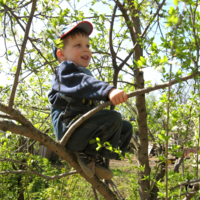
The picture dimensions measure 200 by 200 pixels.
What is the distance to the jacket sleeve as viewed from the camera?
1.46 m

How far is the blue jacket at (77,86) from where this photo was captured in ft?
4.80

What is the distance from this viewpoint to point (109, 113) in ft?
5.52

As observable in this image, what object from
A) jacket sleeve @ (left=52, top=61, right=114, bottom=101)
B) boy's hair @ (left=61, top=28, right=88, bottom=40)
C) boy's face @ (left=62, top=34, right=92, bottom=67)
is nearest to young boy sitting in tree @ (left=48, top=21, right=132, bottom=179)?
jacket sleeve @ (left=52, top=61, right=114, bottom=101)

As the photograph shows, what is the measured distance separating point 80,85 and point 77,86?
0.09 ft

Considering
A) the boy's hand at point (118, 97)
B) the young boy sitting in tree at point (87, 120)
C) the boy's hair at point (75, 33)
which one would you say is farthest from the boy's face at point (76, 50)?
the boy's hand at point (118, 97)

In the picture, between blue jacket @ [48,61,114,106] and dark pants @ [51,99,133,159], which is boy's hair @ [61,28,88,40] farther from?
dark pants @ [51,99,133,159]

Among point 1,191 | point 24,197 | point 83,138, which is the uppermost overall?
point 83,138

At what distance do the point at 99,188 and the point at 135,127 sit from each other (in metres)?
A: 1.83

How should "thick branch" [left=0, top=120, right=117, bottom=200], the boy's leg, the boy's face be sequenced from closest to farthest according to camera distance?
1. "thick branch" [left=0, top=120, right=117, bottom=200]
2. the boy's leg
3. the boy's face

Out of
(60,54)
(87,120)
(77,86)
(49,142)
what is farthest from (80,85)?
(60,54)

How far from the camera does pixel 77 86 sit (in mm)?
1594

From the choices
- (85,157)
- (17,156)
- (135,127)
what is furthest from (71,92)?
(17,156)

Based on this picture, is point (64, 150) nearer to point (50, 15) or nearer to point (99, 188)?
point (99, 188)

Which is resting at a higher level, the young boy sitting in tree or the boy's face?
the boy's face
